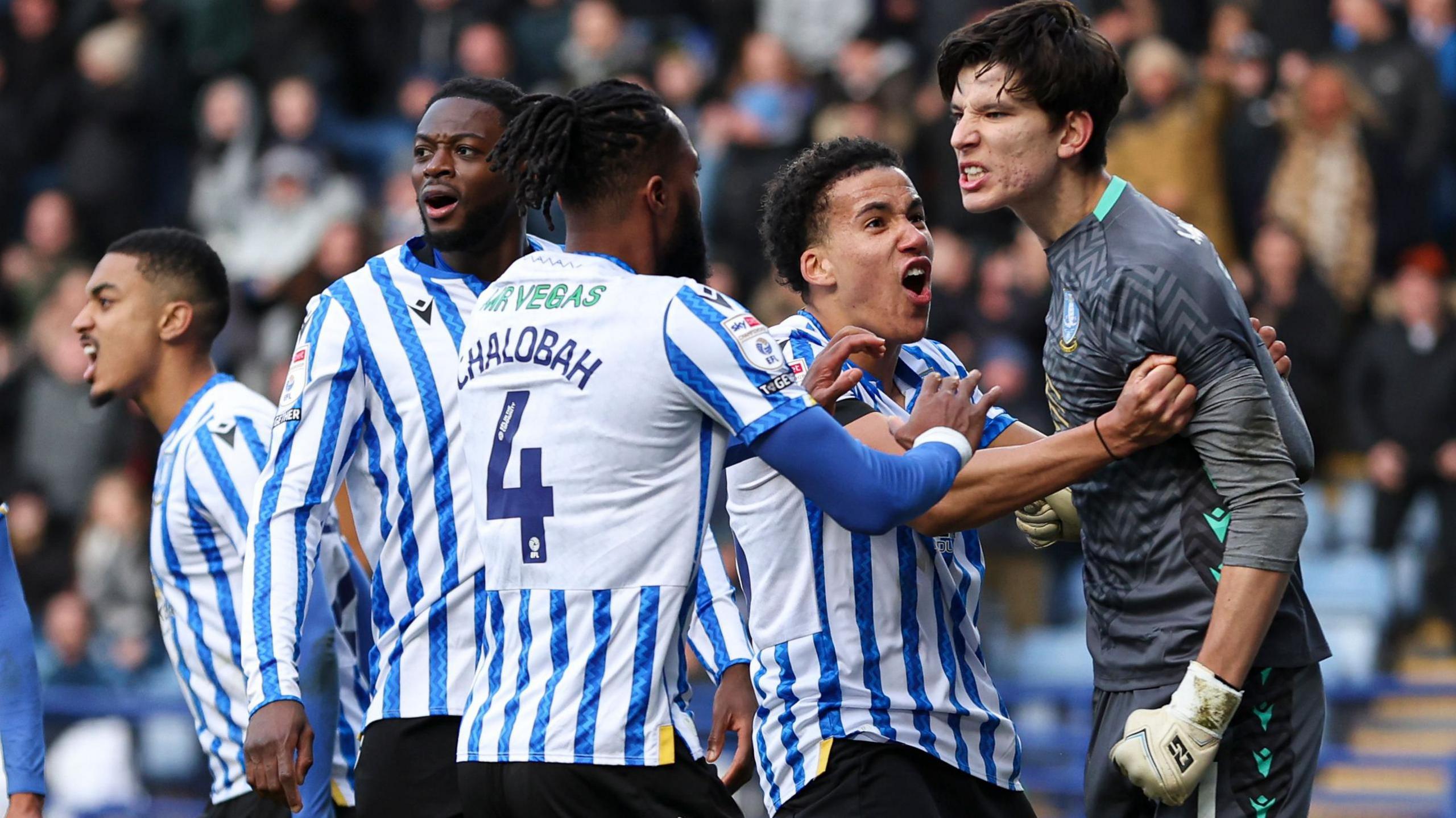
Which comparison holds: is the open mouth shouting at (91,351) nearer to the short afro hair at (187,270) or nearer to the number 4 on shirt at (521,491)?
the short afro hair at (187,270)

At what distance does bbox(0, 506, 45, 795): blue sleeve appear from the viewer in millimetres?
4961

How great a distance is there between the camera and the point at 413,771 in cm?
476

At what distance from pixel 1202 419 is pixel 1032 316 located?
6.48m

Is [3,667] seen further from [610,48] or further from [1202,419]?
[610,48]

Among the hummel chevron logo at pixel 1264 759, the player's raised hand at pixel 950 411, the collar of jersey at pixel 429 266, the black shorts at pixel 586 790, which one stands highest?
the collar of jersey at pixel 429 266

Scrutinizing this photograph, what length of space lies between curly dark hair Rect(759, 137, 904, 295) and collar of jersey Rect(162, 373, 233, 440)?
1.83m

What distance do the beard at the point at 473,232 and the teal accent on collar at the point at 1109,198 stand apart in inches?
65.3

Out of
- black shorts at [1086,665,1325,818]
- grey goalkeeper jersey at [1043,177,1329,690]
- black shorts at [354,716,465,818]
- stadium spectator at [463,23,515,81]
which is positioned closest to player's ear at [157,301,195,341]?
black shorts at [354,716,465,818]

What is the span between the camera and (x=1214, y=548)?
13.5ft

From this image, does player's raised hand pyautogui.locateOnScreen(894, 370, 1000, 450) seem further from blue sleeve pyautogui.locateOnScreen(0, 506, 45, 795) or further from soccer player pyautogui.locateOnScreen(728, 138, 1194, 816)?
blue sleeve pyautogui.locateOnScreen(0, 506, 45, 795)

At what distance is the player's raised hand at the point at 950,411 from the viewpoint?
4.21 meters

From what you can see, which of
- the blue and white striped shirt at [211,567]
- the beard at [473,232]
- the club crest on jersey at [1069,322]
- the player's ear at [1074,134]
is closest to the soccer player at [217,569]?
the blue and white striped shirt at [211,567]

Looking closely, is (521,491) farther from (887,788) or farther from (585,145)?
(887,788)

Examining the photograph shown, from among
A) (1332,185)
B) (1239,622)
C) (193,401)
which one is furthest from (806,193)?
(1332,185)
